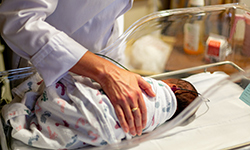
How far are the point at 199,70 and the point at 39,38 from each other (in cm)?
76

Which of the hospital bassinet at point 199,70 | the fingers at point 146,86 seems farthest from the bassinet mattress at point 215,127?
the fingers at point 146,86

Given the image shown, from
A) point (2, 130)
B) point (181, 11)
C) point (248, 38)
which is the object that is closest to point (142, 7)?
point (181, 11)

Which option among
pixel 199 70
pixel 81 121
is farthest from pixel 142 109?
pixel 199 70

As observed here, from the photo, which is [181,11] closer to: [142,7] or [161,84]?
[161,84]

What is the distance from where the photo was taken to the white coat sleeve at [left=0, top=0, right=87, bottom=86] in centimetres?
69

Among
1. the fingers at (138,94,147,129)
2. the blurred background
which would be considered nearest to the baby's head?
the fingers at (138,94,147,129)

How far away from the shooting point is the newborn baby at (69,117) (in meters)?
0.71

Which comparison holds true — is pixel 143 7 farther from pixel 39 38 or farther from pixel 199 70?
pixel 39 38

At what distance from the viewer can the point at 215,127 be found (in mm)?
846

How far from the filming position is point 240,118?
2.85 feet

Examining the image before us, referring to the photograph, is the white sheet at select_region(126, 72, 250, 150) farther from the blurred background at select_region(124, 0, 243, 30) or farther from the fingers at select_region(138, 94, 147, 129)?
the blurred background at select_region(124, 0, 243, 30)

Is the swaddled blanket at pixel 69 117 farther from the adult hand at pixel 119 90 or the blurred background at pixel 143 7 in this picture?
the blurred background at pixel 143 7

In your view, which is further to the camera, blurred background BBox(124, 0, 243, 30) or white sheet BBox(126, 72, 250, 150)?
blurred background BBox(124, 0, 243, 30)

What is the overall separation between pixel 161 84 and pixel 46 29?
15.5 inches
